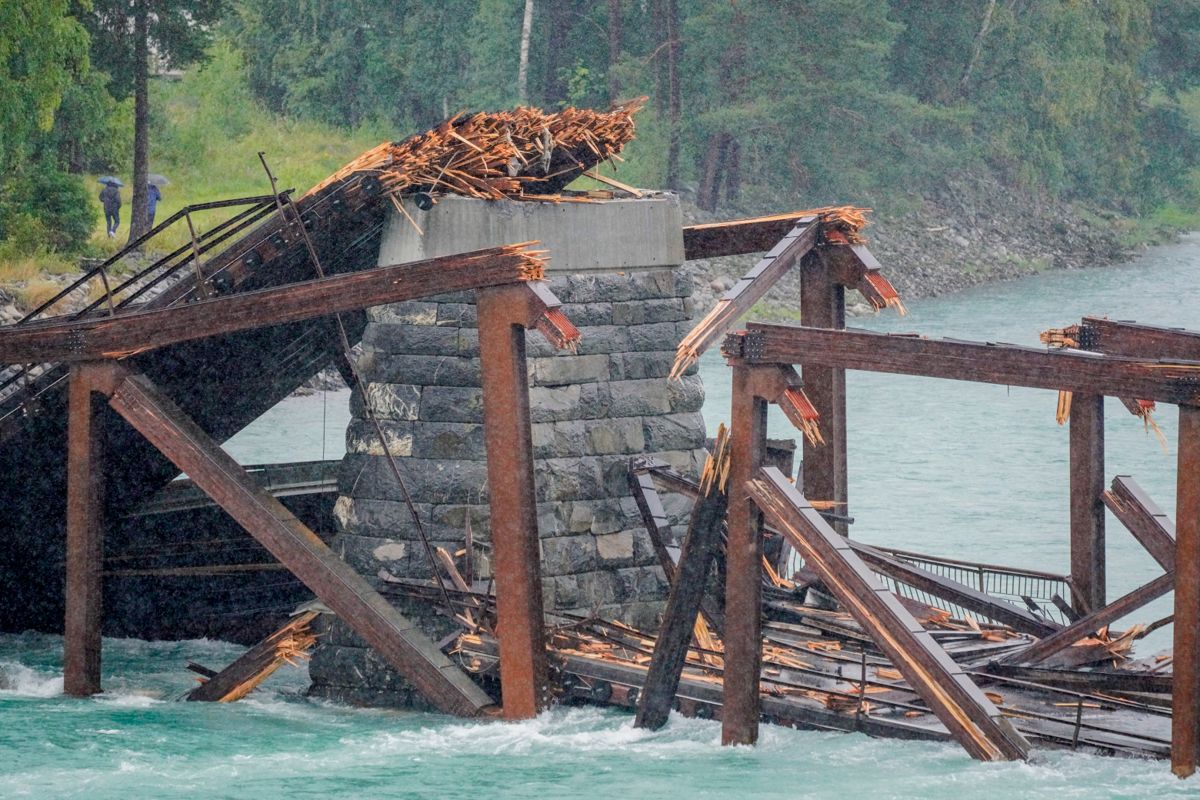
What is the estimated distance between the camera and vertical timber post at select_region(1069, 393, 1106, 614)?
53.1 ft

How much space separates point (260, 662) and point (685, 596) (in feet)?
16.2

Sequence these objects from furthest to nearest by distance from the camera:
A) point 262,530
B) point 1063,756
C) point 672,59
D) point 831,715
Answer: point 672,59 < point 262,530 < point 831,715 < point 1063,756

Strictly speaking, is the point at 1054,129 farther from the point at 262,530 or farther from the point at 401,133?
the point at 262,530

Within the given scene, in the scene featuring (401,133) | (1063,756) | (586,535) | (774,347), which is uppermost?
(401,133)

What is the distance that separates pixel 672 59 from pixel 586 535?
5039cm

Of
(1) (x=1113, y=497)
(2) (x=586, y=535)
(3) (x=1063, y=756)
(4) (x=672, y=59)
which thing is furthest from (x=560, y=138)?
(4) (x=672, y=59)

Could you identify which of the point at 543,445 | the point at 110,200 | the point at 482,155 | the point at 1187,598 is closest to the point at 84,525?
the point at 543,445

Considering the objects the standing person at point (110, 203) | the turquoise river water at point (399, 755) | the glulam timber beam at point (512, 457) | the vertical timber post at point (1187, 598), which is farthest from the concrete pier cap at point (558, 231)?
the standing person at point (110, 203)

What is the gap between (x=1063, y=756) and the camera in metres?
13.6

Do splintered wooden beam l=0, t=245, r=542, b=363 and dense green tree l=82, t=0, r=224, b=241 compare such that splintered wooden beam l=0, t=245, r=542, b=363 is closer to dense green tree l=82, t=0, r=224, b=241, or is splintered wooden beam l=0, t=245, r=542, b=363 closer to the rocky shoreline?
dense green tree l=82, t=0, r=224, b=241

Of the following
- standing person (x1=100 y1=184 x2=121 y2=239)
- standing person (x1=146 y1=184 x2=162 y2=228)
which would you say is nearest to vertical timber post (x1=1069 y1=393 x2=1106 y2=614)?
standing person (x1=100 y1=184 x2=121 y2=239)

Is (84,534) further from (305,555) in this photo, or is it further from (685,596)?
(685,596)

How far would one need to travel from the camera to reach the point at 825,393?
18547mm

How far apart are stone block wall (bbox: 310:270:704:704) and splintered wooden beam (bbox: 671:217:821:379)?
3.24 ft
